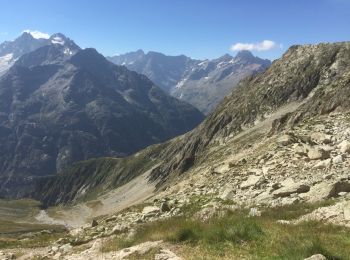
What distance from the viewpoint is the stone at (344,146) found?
3344 cm

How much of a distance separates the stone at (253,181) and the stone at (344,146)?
598cm

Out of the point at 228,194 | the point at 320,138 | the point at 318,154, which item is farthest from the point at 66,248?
the point at 320,138

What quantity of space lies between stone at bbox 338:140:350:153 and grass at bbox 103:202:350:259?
13.8 metres

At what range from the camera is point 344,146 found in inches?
1339

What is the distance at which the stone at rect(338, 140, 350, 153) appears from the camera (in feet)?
110

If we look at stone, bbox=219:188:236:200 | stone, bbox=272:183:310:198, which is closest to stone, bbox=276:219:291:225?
stone, bbox=272:183:310:198

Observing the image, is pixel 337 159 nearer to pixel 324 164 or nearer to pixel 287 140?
pixel 324 164

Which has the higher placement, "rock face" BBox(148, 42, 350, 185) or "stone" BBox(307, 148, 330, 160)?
"rock face" BBox(148, 42, 350, 185)

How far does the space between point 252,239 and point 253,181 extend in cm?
1556

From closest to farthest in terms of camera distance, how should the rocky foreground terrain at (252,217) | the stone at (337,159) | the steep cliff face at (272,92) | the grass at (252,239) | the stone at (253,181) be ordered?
the grass at (252,239), the rocky foreground terrain at (252,217), the stone at (337,159), the stone at (253,181), the steep cliff face at (272,92)

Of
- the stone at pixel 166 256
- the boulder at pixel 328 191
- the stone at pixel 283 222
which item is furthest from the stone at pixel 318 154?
the stone at pixel 166 256

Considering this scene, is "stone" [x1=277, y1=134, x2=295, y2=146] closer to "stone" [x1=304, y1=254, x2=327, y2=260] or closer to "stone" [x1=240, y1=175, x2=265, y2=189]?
"stone" [x1=240, y1=175, x2=265, y2=189]

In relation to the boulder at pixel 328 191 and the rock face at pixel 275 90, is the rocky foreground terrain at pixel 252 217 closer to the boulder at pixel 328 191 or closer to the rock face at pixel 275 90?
the boulder at pixel 328 191

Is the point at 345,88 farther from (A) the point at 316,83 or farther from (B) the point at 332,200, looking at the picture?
(B) the point at 332,200
